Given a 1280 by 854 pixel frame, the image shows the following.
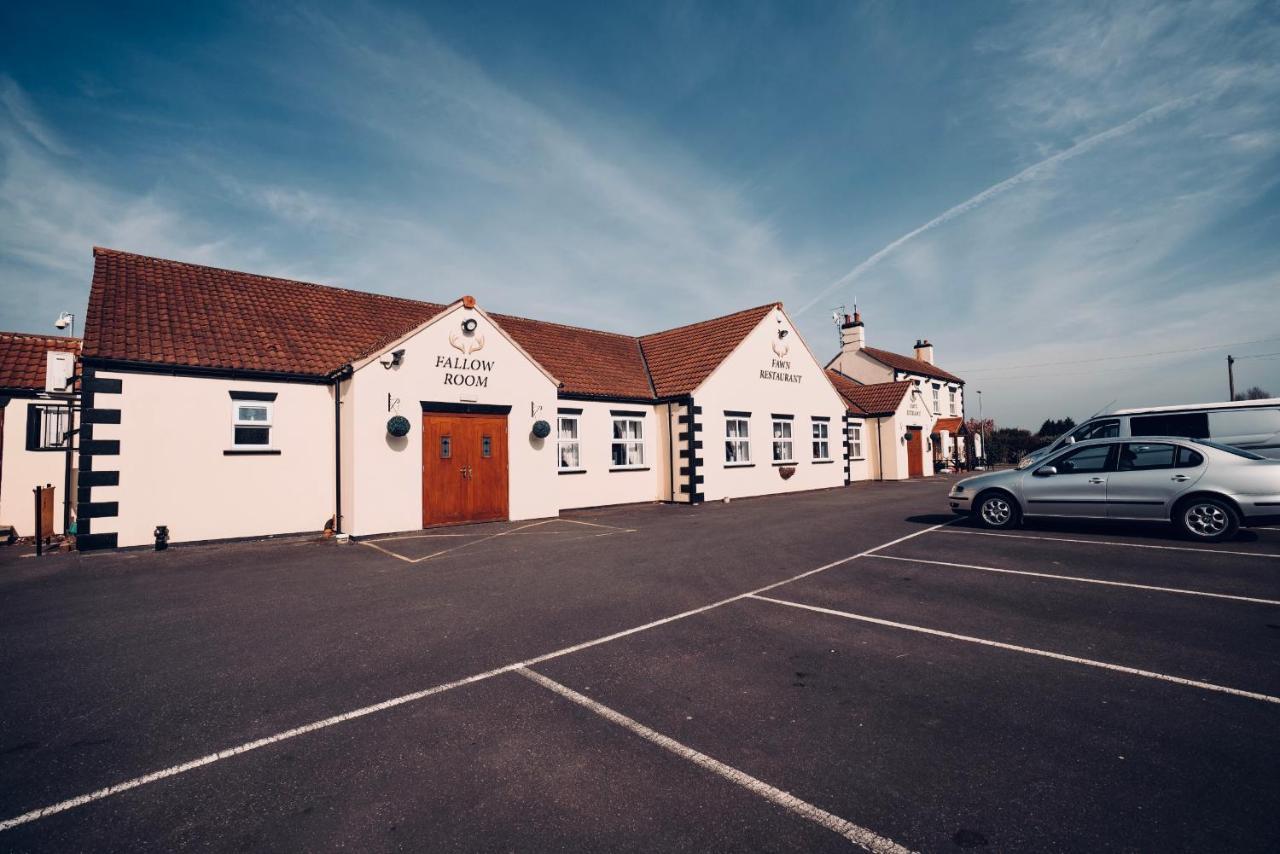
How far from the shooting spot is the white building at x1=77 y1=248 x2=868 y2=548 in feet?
36.6

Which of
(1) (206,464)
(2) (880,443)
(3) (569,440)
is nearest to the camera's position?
(1) (206,464)

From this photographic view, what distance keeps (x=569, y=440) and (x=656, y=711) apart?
13561mm

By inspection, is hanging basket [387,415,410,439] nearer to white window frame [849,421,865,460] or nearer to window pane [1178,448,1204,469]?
window pane [1178,448,1204,469]

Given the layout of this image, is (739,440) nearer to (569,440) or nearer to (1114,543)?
(569,440)

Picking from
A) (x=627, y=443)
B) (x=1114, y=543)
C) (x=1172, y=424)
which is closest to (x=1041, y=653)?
(x=1114, y=543)

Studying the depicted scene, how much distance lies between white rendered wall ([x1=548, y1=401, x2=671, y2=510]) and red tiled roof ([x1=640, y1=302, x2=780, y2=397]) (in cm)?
130

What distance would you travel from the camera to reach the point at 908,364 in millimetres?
37969

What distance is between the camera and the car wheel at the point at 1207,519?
927 centimetres

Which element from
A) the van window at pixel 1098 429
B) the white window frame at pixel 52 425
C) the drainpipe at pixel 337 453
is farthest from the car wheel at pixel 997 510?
the white window frame at pixel 52 425

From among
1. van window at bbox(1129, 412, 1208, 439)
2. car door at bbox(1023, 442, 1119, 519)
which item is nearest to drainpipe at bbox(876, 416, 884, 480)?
van window at bbox(1129, 412, 1208, 439)

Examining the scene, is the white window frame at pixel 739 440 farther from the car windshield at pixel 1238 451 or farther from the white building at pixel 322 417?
the car windshield at pixel 1238 451

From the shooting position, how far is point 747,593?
23.3 ft

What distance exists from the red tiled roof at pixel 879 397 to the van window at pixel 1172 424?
1392 centimetres

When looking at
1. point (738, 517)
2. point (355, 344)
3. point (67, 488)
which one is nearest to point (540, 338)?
point (355, 344)
